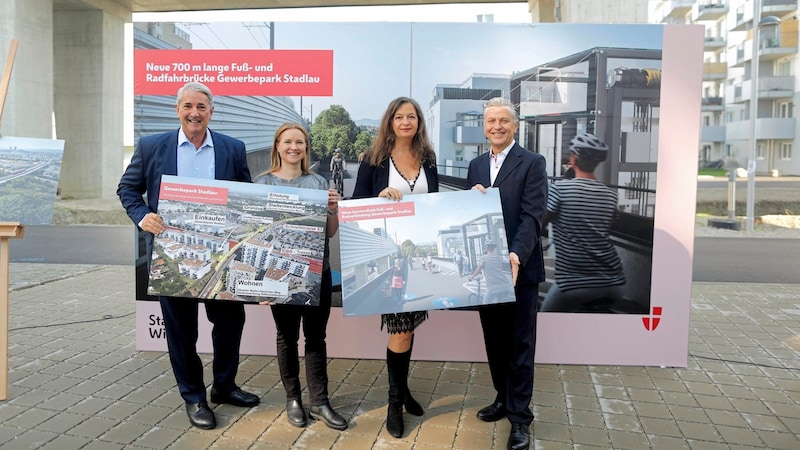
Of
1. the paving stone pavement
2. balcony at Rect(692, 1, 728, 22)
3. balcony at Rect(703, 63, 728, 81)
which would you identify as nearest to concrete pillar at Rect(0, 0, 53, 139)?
the paving stone pavement

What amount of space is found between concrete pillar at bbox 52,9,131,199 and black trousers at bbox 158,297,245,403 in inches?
753

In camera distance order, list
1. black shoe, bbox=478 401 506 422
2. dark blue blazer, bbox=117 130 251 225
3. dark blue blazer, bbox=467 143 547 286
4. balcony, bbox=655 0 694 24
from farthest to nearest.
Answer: balcony, bbox=655 0 694 24 < black shoe, bbox=478 401 506 422 < dark blue blazer, bbox=117 130 251 225 < dark blue blazer, bbox=467 143 547 286

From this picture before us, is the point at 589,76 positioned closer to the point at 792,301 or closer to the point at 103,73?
the point at 792,301

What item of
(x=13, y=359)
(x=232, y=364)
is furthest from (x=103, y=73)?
(x=232, y=364)

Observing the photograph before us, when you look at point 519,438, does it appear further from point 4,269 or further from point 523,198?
point 4,269

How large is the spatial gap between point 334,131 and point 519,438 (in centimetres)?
252

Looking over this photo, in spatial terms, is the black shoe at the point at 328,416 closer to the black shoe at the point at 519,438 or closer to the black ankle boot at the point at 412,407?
the black ankle boot at the point at 412,407

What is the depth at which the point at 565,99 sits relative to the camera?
4469 mm

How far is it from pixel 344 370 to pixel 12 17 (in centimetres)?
1563

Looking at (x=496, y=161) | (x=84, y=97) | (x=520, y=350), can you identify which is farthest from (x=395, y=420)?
(x=84, y=97)

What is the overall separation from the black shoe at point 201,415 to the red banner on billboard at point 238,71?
2.27 meters

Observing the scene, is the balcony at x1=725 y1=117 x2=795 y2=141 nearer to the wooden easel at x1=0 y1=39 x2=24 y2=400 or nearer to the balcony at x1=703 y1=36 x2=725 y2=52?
the balcony at x1=703 y1=36 x2=725 y2=52

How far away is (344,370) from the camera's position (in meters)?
4.61

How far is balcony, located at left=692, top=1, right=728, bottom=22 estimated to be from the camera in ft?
157
